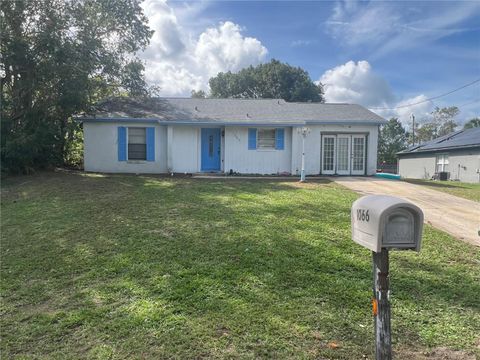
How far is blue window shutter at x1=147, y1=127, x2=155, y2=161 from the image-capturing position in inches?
561

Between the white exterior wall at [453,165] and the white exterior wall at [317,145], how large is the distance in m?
8.92

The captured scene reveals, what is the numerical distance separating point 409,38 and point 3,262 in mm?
13422

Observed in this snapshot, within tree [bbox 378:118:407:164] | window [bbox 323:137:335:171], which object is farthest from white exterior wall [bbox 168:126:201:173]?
tree [bbox 378:118:407:164]

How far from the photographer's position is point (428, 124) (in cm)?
4728

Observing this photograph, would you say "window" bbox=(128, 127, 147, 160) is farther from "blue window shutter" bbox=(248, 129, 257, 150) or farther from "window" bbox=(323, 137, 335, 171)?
"window" bbox=(323, 137, 335, 171)

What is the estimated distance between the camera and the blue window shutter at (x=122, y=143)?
46.4 feet

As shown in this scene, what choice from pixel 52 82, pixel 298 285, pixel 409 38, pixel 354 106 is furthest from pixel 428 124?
pixel 298 285

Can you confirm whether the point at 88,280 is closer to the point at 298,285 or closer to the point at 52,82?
the point at 298,285

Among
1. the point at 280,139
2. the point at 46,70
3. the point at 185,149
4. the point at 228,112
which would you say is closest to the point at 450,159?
the point at 280,139

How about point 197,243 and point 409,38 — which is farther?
point 409,38

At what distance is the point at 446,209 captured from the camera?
306 inches

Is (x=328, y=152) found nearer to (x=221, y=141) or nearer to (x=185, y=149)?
(x=221, y=141)

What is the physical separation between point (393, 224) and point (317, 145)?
13.3 m

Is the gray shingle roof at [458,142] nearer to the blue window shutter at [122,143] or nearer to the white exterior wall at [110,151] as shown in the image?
the white exterior wall at [110,151]
